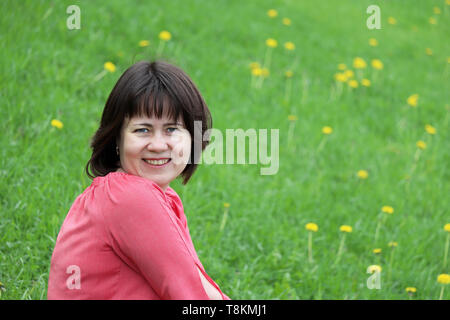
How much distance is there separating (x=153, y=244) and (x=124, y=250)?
0.26ft

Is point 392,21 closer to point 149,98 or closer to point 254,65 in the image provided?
point 254,65

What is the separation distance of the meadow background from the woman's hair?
0.43 meters

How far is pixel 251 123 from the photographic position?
10.8ft

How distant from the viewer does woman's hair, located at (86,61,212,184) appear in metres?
1.36

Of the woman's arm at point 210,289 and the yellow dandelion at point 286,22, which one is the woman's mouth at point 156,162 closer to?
the woman's arm at point 210,289

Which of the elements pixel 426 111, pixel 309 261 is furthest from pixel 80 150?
pixel 426 111

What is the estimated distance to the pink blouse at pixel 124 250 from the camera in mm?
1156

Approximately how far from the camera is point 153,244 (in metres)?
1.15

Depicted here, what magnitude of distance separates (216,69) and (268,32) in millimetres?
1057

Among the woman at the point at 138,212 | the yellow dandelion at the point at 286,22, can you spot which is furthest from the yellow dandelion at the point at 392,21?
the woman at the point at 138,212

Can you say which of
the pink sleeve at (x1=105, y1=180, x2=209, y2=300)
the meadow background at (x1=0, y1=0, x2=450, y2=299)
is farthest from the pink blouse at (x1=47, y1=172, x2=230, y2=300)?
the meadow background at (x1=0, y1=0, x2=450, y2=299)

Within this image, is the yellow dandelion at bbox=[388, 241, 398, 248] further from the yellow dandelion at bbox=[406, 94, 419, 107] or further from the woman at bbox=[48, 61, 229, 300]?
the yellow dandelion at bbox=[406, 94, 419, 107]

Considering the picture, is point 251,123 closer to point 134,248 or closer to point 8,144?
point 8,144

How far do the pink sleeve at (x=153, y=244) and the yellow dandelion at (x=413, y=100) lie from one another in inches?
129
